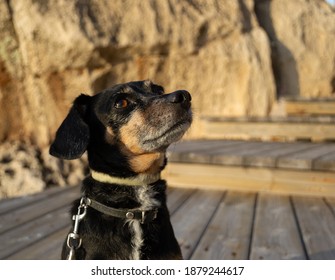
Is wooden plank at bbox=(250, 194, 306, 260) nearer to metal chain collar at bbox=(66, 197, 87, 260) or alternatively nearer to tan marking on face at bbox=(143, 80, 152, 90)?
metal chain collar at bbox=(66, 197, 87, 260)

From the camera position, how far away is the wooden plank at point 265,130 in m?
5.00

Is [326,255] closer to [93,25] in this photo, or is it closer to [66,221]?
[66,221]

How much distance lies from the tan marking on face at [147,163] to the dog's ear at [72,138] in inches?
11.3

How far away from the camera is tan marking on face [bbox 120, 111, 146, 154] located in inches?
75.9

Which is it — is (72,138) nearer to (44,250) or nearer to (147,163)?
(147,163)

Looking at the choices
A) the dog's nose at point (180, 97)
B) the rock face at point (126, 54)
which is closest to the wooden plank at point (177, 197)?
the dog's nose at point (180, 97)

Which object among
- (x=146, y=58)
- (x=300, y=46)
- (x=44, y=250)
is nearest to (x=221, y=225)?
(x=44, y=250)

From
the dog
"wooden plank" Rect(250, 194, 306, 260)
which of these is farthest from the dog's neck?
"wooden plank" Rect(250, 194, 306, 260)

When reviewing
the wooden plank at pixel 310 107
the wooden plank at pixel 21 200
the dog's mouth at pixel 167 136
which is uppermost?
the dog's mouth at pixel 167 136

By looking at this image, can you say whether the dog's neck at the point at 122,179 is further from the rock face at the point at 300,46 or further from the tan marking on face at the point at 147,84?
the rock face at the point at 300,46

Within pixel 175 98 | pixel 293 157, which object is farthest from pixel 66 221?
pixel 293 157

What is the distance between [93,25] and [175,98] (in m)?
3.70

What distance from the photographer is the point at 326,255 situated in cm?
218

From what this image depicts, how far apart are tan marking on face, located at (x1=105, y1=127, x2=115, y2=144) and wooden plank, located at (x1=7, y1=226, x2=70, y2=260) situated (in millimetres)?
937
